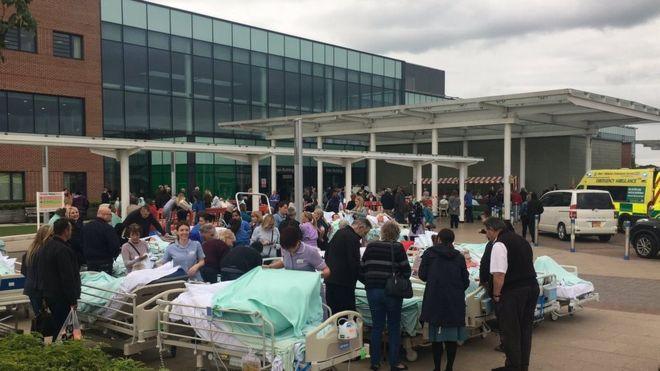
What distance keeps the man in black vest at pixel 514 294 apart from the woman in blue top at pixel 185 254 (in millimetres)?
4013

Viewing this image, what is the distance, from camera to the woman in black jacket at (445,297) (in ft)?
21.5

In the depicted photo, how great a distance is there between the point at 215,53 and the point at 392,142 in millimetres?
13182

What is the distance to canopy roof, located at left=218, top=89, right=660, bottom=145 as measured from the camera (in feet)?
80.5

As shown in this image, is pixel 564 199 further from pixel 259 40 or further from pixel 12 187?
pixel 12 187

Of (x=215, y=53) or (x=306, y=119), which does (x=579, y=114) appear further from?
(x=215, y=53)

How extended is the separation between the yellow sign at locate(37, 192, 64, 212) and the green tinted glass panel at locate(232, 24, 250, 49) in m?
22.3

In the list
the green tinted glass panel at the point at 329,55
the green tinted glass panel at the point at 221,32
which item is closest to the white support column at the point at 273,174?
the green tinted glass panel at the point at 221,32

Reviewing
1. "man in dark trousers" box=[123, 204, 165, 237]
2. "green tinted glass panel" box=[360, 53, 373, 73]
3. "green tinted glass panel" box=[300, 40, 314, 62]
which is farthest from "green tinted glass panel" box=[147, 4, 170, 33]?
"man in dark trousers" box=[123, 204, 165, 237]

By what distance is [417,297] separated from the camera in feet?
25.1

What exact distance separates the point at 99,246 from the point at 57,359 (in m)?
4.83

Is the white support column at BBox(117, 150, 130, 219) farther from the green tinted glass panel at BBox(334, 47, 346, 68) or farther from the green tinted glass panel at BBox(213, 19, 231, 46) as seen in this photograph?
the green tinted glass panel at BBox(334, 47, 346, 68)

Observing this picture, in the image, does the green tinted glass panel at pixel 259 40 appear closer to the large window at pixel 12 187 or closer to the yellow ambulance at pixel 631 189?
the large window at pixel 12 187

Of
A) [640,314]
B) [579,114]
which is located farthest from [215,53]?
[640,314]

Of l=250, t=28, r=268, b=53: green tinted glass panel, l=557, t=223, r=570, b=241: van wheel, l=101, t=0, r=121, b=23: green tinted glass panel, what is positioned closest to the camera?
l=557, t=223, r=570, b=241: van wheel
